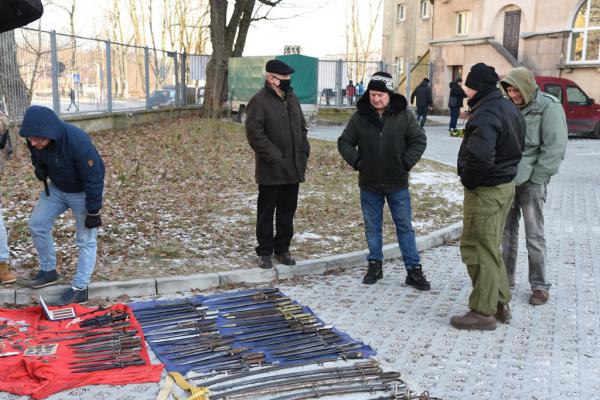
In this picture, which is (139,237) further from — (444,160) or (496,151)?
(444,160)

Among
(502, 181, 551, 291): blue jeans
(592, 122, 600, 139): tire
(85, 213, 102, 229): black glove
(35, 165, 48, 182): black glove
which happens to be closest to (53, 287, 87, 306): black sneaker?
(85, 213, 102, 229): black glove

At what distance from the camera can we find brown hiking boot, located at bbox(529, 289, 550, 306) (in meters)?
5.58

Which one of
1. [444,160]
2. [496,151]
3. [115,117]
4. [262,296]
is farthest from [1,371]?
[115,117]

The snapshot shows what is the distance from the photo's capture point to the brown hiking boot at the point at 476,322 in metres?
5.00

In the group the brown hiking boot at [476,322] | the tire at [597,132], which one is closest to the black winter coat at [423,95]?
the tire at [597,132]

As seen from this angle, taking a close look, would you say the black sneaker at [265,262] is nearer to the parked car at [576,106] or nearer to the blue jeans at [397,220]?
the blue jeans at [397,220]

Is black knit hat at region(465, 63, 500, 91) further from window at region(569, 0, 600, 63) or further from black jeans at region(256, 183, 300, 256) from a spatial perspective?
window at region(569, 0, 600, 63)

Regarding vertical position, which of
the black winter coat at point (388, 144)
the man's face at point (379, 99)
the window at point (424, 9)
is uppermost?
the window at point (424, 9)

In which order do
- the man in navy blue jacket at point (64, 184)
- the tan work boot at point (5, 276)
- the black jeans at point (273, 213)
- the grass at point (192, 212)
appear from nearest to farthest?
the man in navy blue jacket at point (64, 184) → the tan work boot at point (5, 276) → the black jeans at point (273, 213) → the grass at point (192, 212)

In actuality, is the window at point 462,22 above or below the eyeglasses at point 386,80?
above

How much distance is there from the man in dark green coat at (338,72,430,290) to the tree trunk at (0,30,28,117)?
10.2 metres

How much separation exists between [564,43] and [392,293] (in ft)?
78.8

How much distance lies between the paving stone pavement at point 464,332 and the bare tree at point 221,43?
1938cm

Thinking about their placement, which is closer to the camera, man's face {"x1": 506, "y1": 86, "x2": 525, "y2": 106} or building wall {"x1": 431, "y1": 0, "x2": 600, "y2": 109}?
man's face {"x1": 506, "y1": 86, "x2": 525, "y2": 106}
